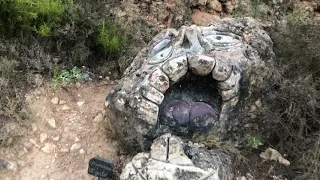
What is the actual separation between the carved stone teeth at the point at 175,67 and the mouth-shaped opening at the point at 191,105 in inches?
3.9

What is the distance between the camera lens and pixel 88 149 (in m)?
3.46

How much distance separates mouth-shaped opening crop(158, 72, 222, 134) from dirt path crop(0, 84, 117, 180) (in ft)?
1.73

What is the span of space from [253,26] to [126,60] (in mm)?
1055

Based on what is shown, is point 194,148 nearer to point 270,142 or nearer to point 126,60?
point 270,142

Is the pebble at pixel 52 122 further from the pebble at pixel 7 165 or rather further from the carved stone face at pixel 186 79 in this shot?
the carved stone face at pixel 186 79

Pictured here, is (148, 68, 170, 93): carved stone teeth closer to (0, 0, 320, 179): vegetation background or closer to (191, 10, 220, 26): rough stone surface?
(0, 0, 320, 179): vegetation background

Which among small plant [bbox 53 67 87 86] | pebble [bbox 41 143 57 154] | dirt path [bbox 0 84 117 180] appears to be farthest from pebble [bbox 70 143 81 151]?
small plant [bbox 53 67 87 86]

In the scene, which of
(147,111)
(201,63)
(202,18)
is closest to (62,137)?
(147,111)

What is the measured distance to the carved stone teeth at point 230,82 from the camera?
313 cm

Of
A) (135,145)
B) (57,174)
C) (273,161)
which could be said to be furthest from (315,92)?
(57,174)

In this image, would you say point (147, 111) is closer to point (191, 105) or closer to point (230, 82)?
point (191, 105)

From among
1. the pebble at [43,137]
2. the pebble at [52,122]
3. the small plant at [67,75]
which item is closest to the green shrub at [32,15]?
the small plant at [67,75]

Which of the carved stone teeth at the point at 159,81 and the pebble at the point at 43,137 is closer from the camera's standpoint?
the carved stone teeth at the point at 159,81

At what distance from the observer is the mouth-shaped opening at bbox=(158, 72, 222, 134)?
315cm
